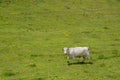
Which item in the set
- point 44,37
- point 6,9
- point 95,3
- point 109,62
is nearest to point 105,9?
point 95,3

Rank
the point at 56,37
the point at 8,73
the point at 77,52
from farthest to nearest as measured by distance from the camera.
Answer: the point at 56,37 < the point at 77,52 < the point at 8,73

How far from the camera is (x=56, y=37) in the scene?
41.9 m

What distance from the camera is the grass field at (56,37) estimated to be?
26058mm

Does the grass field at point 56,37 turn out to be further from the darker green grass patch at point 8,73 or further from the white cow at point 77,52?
the white cow at point 77,52

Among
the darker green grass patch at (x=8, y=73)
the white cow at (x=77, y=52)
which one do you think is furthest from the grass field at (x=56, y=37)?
the white cow at (x=77, y=52)

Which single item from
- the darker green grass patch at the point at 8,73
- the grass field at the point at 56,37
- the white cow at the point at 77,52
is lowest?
the grass field at the point at 56,37

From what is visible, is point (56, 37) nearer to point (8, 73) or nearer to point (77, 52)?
point (77, 52)

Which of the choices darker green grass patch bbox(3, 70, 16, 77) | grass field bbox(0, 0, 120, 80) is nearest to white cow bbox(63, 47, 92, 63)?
grass field bbox(0, 0, 120, 80)

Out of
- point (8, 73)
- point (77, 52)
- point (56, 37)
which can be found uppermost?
point (77, 52)

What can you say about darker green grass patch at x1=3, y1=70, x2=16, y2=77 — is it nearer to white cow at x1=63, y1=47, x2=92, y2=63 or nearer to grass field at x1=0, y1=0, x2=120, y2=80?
grass field at x1=0, y1=0, x2=120, y2=80

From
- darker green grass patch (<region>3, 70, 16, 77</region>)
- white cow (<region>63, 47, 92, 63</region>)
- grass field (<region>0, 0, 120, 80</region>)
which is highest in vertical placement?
white cow (<region>63, 47, 92, 63</region>)

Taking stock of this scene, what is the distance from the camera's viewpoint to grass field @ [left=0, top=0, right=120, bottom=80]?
2606cm

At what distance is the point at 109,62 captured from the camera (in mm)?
29156

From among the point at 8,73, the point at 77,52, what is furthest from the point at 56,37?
the point at 8,73
